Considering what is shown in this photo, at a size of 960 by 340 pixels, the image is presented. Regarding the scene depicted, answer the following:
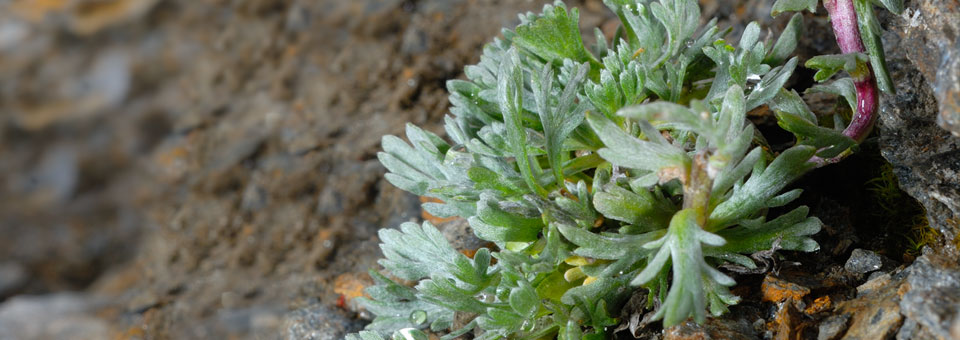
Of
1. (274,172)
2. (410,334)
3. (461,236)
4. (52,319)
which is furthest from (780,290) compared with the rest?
(52,319)

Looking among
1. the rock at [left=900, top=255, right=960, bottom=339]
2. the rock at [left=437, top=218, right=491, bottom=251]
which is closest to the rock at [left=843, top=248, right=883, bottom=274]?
the rock at [left=900, top=255, right=960, bottom=339]

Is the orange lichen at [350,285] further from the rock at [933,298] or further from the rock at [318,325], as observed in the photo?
the rock at [933,298]

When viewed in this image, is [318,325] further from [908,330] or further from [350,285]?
[908,330]

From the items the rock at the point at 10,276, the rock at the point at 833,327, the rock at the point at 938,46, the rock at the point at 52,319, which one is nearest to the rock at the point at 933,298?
the rock at the point at 833,327

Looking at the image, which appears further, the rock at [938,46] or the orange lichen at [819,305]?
the orange lichen at [819,305]

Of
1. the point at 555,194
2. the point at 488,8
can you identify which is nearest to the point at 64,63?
the point at 488,8

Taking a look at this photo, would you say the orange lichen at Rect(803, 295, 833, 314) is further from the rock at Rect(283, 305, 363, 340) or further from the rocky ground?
the rock at Rect(283, 305, 363, 340)

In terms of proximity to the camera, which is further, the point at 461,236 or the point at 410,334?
the point at 461,236
